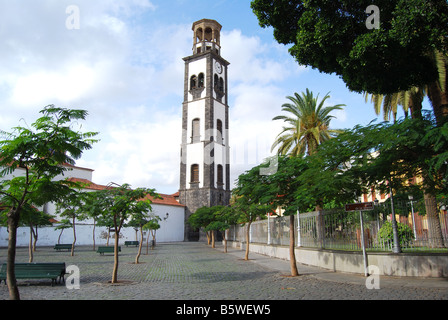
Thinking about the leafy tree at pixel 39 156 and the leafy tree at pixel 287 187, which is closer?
the leafy tree at pixel 39 156

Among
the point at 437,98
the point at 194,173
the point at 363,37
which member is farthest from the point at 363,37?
the point at 194,173

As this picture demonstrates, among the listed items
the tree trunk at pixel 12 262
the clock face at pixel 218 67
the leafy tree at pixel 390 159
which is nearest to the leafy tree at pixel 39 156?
the tree trunk at pixel 12 262

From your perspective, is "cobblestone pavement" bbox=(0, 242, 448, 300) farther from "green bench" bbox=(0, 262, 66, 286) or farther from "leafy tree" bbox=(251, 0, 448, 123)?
"leafy tree" bbox=(251, 0, 448, 123)

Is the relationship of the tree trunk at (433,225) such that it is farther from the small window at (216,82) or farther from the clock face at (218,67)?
the clock face at (218,67)

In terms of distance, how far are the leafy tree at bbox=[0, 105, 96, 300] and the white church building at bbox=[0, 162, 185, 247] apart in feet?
85.4

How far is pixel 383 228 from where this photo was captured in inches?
445

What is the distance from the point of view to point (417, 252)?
406 inches

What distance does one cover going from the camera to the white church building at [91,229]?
3820 centimetres

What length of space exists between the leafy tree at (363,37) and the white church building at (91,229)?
26.7m

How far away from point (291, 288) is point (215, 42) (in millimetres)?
54055

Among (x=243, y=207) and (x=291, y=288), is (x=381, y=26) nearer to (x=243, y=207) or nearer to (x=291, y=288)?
(x=291, y=288)

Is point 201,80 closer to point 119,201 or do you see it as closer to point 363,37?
point 119,201

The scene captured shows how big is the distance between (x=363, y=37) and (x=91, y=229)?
42.3m
